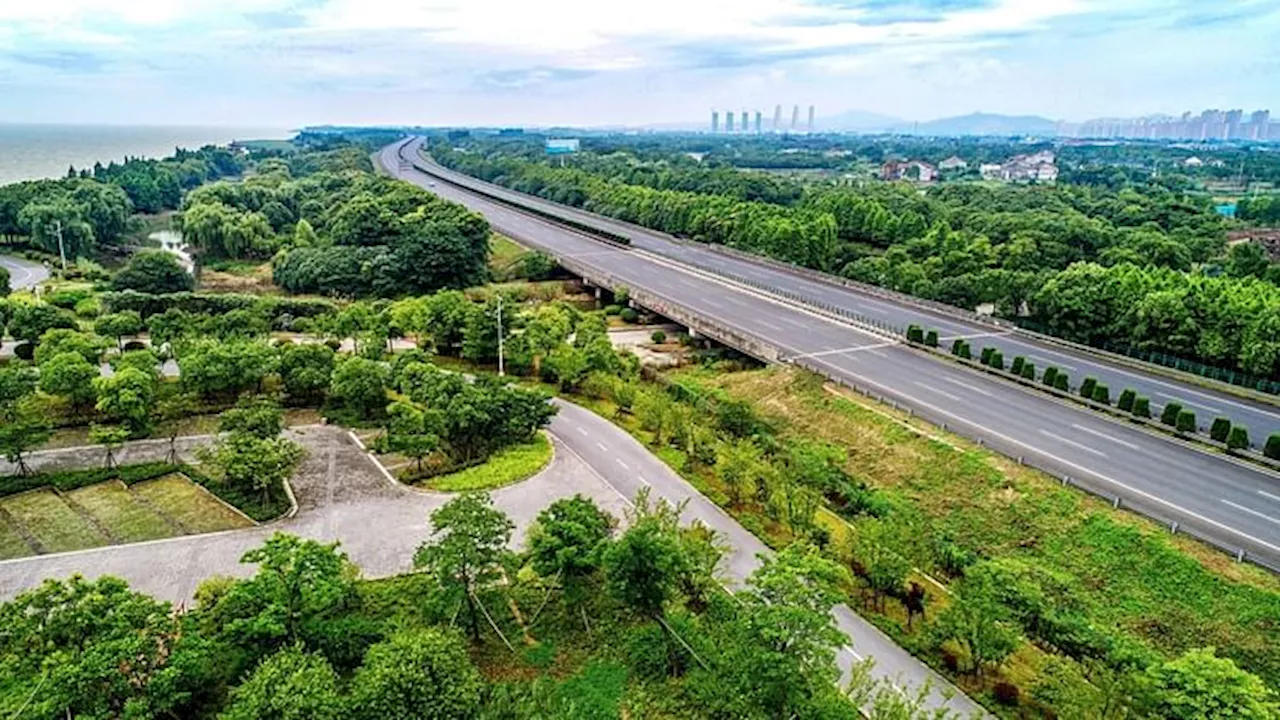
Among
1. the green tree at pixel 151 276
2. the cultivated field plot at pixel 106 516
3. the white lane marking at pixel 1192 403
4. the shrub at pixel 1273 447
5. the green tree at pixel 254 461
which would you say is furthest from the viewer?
the green tree at pixel 151 276

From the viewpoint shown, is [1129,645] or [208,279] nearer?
[1129,645]

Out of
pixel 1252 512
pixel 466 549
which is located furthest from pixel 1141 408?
pixel 466 549

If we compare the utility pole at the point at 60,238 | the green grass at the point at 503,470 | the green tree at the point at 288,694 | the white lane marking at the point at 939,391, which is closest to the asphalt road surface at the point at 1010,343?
the white lane marking at the point at 939,391

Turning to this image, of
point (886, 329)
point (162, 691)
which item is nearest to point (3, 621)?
point (162, 691)

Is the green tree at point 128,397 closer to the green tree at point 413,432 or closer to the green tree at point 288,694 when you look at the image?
the green tree at point 413,432

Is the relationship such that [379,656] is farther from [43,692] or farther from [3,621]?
[3,621]

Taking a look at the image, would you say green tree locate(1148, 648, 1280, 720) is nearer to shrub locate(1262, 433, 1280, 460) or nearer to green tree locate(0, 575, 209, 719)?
shrub locate(1262, 433, 1280, 460)

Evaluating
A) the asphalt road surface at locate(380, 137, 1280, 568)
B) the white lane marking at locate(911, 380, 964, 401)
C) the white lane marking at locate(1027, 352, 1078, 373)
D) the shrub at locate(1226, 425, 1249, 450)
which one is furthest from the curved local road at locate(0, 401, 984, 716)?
the white lane marking at locate(1027, 352, 1078, 373)
